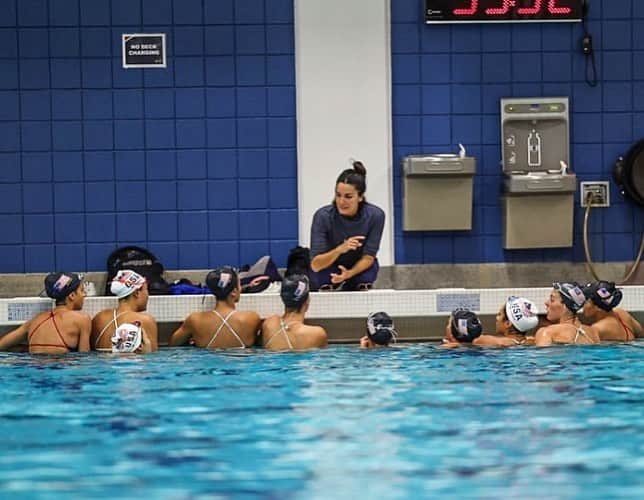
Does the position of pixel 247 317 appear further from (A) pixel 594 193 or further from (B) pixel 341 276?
(A) pixel 594 193

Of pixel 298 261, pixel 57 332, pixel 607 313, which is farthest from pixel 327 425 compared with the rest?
pixel 298 261

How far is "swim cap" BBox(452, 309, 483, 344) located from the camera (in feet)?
26.2

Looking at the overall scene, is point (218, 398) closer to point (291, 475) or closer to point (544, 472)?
point (291, 475)

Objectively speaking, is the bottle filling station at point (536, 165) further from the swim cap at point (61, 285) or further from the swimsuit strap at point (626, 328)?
the swim cap at point (61, 285)

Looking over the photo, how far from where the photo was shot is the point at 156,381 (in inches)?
269

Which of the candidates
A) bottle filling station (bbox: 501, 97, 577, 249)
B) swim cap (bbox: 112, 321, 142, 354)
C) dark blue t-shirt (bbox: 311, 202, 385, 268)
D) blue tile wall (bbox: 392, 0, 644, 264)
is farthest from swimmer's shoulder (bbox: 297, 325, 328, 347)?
bottle filling station (bbox: 501, 97, 577, 249)

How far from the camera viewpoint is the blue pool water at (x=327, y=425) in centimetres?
445

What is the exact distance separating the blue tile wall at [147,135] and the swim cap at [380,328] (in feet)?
8.70

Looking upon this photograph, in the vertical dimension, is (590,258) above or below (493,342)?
above

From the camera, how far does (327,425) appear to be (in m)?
5.50

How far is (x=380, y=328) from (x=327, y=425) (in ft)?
8.11

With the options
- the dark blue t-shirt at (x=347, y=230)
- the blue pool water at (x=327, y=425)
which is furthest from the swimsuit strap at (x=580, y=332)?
the dark blue t-shirt at (x=347, y=230)

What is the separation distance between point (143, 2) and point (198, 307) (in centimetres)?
305

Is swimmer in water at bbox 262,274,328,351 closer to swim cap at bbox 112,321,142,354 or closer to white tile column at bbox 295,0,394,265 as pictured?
swim cap at bbox 112,321,142,354
